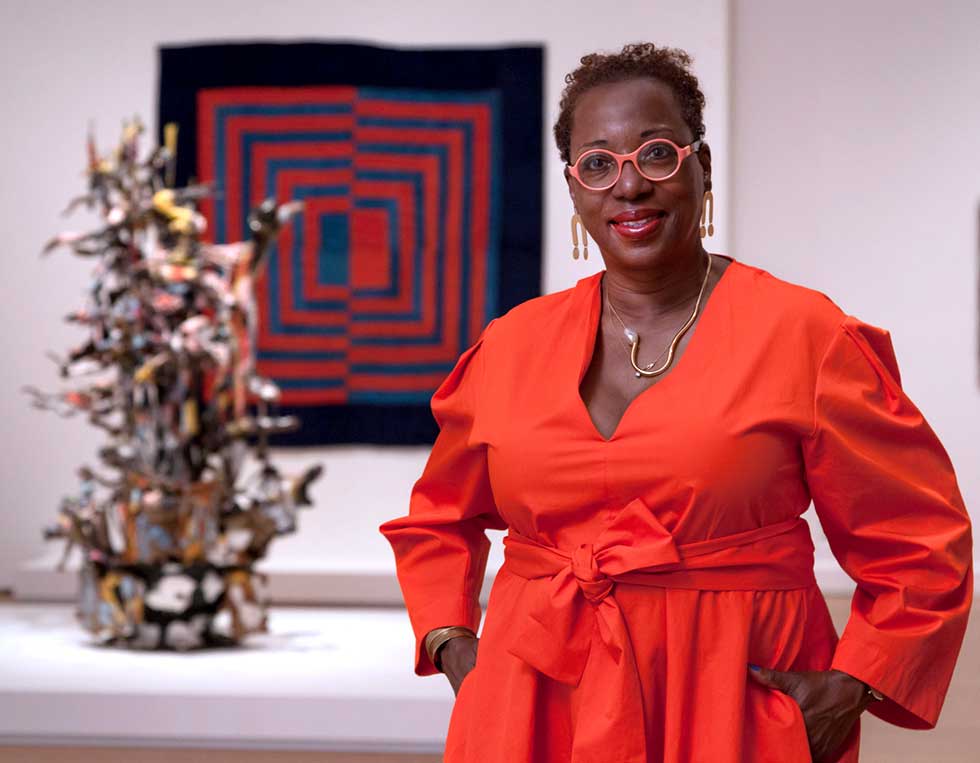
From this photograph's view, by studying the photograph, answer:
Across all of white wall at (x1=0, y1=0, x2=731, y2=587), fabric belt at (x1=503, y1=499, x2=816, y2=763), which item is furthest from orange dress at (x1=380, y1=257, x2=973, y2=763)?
white wall at (x1=0, y1=0, x2=731, y2=587)

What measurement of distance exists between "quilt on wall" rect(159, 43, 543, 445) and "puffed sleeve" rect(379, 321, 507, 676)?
3807 millimetres

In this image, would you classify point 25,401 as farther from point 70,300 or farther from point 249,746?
point 249,746

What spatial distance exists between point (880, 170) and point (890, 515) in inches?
173

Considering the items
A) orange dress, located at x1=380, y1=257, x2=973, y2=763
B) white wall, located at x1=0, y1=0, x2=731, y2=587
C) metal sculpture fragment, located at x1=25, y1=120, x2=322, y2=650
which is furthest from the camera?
white wall, located at x1=0, y1=0, x2=731, y2=587

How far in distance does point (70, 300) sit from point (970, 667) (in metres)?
3.65

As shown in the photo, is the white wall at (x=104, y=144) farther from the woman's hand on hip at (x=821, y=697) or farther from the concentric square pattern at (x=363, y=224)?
the woman's hand on hip at (x=821, y=697)

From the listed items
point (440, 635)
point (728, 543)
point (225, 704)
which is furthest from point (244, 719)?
point (728, 543)

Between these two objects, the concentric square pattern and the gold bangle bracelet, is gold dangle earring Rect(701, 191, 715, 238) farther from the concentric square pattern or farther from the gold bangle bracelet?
the concentric square pattern

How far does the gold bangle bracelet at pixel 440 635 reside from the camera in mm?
1559

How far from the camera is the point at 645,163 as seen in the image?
54.7 inches

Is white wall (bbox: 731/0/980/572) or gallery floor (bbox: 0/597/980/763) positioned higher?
white wall (bbox: 731/0/980/572)

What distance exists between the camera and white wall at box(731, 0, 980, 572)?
215 inches

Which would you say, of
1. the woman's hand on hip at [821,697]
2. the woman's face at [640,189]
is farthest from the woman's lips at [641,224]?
the woman's hand on hip at [821,697]

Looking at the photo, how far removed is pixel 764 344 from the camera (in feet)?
4.28
